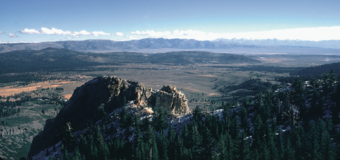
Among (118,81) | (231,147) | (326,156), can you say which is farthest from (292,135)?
(118,81)

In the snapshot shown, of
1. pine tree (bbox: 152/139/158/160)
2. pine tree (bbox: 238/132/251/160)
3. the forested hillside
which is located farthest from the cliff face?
pine tree (bbox: 238/132/251/160)

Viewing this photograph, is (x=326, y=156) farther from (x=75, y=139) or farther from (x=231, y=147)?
(x=75, y=139)

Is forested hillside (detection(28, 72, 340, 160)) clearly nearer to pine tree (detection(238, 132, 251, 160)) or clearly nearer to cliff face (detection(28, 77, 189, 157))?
pine tree (detection(238, 132, 251, 160))

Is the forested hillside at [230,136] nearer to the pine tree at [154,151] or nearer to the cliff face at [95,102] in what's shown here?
the pine tree at [154,151]

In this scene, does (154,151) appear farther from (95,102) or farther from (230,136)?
(95,102)

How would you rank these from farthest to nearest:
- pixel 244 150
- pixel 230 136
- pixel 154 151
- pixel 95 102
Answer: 1. pixel 95 102
2. pixel 154 151
3. pixel 230 136
4. pixel 244 150

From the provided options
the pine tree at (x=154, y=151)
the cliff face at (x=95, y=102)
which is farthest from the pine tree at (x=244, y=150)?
the cliff face at (x=95, y=102)

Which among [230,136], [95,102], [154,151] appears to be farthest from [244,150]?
[95,102]

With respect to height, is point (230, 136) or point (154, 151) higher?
point (230, 136)
